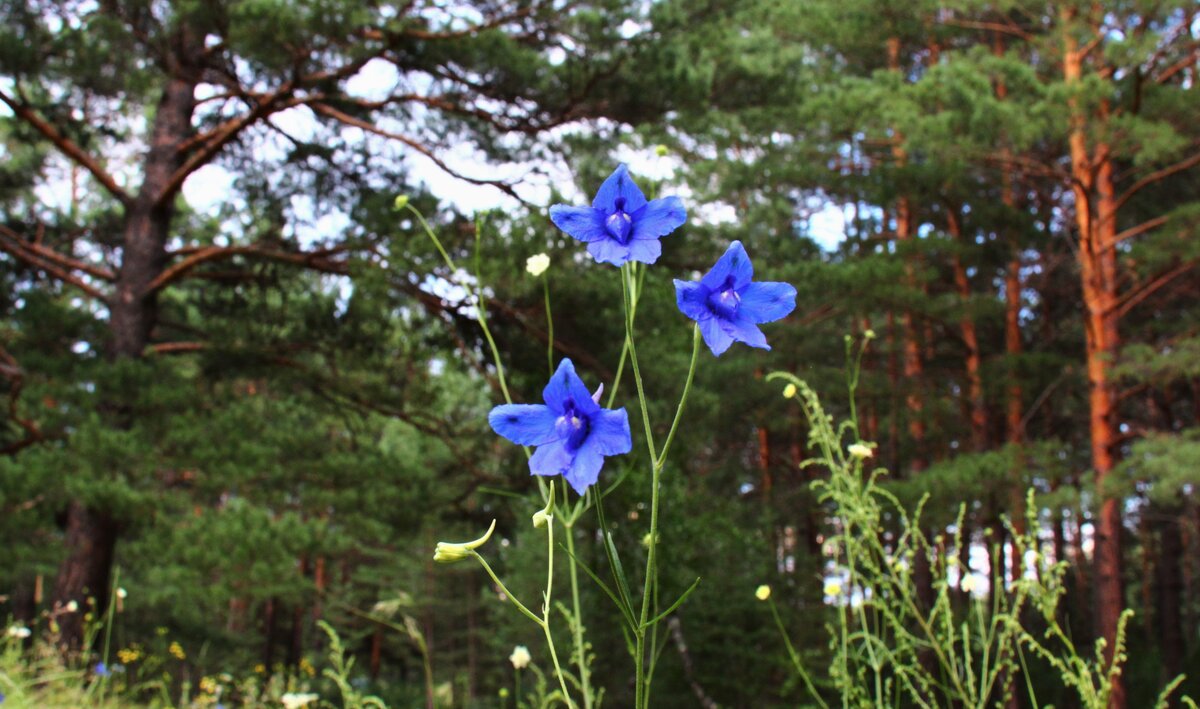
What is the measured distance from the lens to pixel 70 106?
668 cm

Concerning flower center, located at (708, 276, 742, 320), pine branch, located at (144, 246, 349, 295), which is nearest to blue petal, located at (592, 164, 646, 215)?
flower center, located at (708, 276, 742, 320)

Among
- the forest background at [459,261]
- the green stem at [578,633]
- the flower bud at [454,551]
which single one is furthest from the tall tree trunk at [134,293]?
the flower bud at [454,551]

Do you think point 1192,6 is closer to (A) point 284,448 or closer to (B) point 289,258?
(B) point 289,258

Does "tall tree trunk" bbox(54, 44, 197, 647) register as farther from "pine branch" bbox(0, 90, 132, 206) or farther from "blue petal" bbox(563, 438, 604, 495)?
"blue petal" bbox(563, 438, 604, 495)

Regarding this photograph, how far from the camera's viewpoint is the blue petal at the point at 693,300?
2.49 ft

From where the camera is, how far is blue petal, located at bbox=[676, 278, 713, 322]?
29.9 inches

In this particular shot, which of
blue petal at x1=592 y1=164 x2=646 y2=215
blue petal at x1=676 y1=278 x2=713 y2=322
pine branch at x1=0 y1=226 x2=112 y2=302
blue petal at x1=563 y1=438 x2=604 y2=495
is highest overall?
pine branch at x1=0 y1=226 x2=112 y2=302

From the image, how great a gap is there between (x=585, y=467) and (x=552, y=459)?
30 mm

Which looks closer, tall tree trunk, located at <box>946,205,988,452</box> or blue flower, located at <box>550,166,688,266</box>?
blue flower, located at <box>550,166,688,266</box>

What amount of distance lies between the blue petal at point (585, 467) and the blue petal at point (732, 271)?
0.17 metres

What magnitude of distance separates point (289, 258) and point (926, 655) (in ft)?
20.9

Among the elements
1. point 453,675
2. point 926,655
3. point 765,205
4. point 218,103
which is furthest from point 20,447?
point 453,675

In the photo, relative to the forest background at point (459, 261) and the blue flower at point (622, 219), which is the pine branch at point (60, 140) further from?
the blue flower at point (622, 219)

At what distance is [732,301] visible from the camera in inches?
32.0
